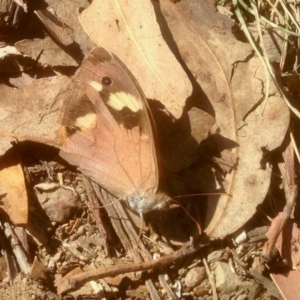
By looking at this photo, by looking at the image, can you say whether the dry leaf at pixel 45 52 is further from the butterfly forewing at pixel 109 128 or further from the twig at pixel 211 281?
the twig at pixel 211 281

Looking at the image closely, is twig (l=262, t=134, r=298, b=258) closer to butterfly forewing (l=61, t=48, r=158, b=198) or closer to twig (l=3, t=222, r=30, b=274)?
butterfly forewing (l=61, t=48, r=158, b=198)

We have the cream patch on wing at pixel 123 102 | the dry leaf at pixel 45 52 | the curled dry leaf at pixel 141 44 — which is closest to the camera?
the cream patch on wing at pixel 123 102

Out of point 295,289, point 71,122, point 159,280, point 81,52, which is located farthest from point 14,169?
point 295,289

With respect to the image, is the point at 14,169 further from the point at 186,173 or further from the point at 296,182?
the point at 296,182

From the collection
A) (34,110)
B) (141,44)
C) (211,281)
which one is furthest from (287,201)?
(34,110)

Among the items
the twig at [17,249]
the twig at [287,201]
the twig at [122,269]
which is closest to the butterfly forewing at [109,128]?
the twig at [122,269]

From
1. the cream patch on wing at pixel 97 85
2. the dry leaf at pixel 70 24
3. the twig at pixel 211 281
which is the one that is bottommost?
the twig at pixel 211 281
